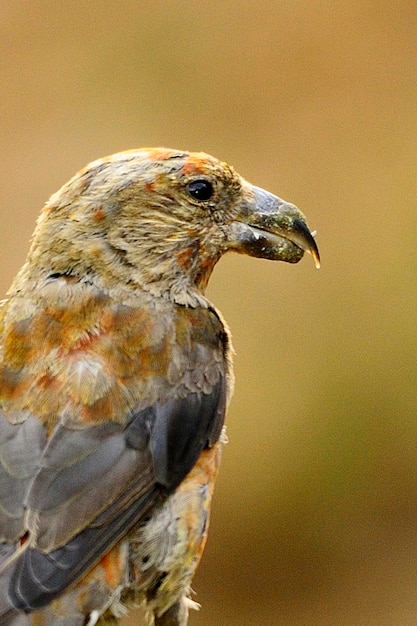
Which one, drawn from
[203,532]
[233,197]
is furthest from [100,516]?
[233,197]

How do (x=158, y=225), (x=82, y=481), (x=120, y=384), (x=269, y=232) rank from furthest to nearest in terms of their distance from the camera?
(x=269, y=232)
(x=158, y=225)
(x=120, y=384)
(x=82, y=481)

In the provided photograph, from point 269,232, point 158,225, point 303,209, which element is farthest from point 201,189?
point 303,209

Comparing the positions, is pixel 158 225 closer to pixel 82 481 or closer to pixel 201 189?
pixel 201 189

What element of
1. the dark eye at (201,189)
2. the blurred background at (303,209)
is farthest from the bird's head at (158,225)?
the blurred background at (303,209)

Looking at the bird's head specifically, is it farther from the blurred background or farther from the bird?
the blurred background

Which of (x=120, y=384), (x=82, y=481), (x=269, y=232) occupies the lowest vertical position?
(x=82, y=481)

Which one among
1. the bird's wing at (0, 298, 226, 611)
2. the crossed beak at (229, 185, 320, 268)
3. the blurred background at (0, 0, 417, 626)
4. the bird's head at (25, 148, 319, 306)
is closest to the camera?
the bird's wing at (0, 298, 226, 611)

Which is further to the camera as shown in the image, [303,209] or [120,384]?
[303,209]

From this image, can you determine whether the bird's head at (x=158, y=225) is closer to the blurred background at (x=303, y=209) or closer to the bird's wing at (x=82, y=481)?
the bird's wing at (x=82, y=481)

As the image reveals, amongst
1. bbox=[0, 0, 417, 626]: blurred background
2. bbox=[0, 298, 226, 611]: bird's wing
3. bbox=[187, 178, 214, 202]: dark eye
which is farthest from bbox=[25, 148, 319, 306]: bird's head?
bbox=[0, 0, 417, 626]: blurred background
